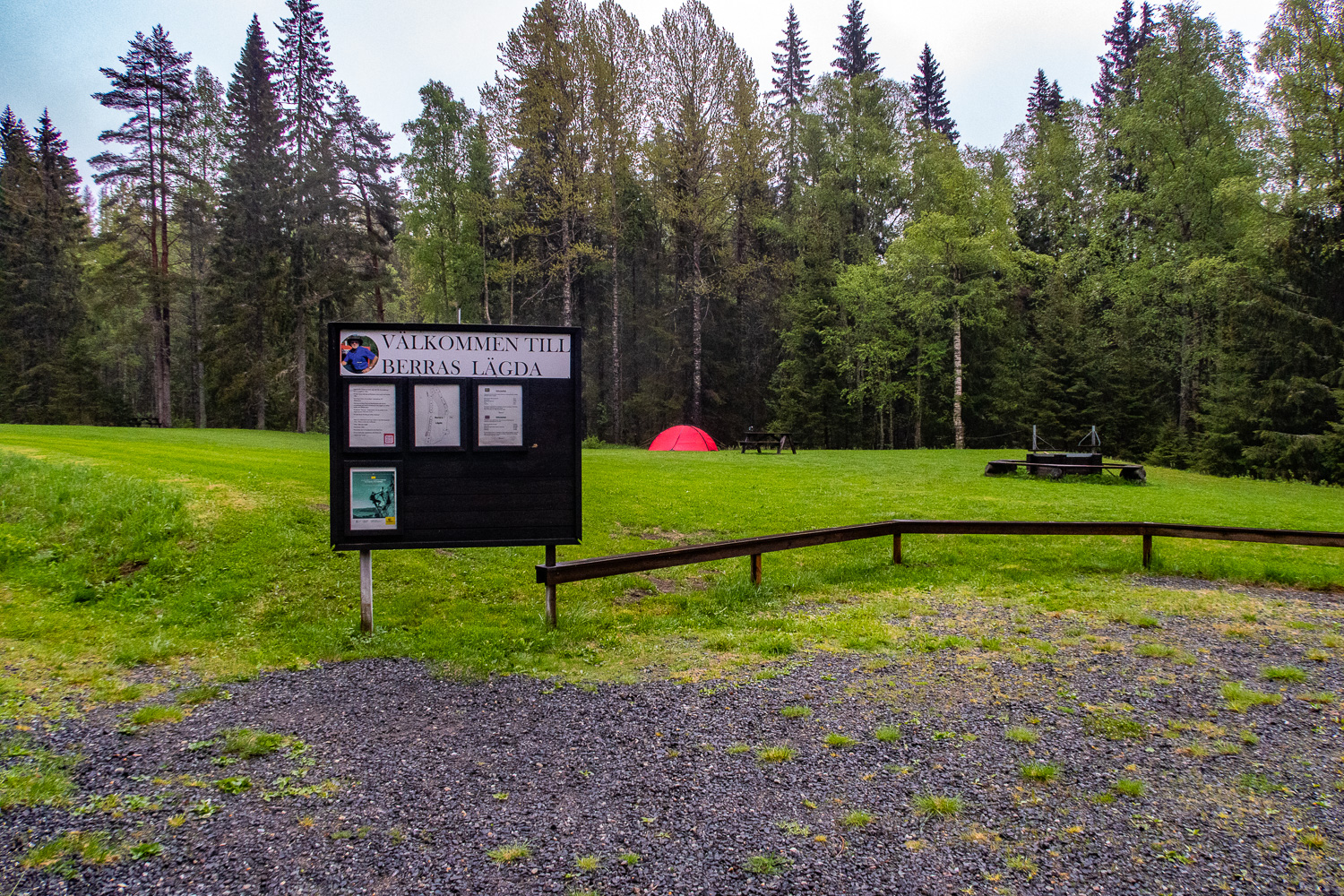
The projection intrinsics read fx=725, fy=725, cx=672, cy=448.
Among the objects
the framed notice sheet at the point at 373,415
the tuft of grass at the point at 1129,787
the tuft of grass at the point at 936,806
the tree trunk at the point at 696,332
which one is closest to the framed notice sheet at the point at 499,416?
the framed notice sheet at the point at 373,415

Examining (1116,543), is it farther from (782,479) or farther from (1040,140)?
(1040,140)

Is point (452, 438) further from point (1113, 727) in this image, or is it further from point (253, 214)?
point (253, 214)

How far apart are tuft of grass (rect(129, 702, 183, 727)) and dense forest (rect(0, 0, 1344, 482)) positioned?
25.1 metres

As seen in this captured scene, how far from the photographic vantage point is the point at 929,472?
19109 millimetres

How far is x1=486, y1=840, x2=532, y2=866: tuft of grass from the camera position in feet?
9.85

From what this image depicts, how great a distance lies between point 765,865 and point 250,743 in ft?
9.62

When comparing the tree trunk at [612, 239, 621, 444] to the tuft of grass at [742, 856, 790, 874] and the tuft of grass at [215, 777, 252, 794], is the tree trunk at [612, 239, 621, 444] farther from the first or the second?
the tuft of grass at [742, 856, 790, 874]

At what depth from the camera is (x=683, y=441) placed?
26.7 m

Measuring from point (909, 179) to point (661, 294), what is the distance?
537 inches

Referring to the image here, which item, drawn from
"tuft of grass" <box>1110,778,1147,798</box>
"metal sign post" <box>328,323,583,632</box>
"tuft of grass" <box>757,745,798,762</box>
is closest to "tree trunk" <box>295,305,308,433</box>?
"metal sign post" <box>328,323,583,632</box>

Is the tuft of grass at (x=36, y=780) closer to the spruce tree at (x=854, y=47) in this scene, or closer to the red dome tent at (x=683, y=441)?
the red dome tent at (x=683, y=441)

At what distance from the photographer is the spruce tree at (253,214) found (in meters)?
31.8

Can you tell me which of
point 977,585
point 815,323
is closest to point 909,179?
point 815,323

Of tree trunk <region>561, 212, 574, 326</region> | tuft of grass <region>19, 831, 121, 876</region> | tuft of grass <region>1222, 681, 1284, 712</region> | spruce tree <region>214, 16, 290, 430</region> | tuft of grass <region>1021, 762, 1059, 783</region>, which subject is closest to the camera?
tuft of grass <region>19, 831, 121, 876</region>
